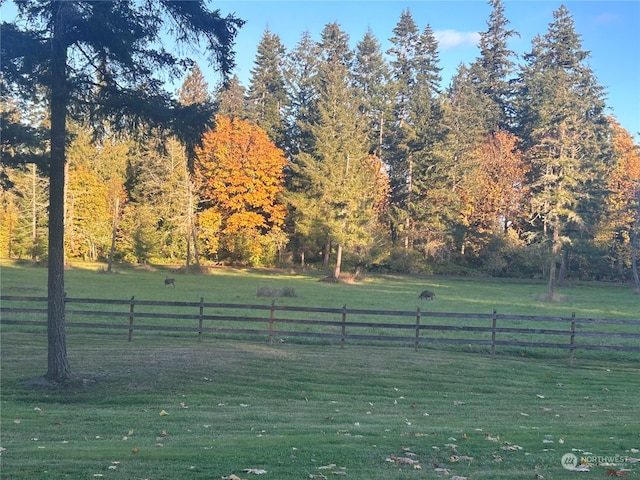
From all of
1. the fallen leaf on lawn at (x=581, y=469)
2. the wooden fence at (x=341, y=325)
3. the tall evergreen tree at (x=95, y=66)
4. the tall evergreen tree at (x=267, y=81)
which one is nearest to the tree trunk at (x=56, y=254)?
the tall evergreen tree at (x=95, y=66)

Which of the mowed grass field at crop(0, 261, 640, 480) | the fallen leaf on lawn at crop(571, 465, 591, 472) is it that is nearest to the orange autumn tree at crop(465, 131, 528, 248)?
the mowed grass field at crop(0, 261, 640, 480)

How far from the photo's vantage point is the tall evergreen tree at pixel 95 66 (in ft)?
34.4

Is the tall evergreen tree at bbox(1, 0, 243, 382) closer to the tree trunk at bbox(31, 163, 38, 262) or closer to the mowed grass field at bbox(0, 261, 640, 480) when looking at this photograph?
the mowed grass field at bbox(0, 261, 640, 480)

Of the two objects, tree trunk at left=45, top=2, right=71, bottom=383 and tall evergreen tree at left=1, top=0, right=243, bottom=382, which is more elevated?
tall evergreen tree at left=1, top=0, right=243, bottom=382

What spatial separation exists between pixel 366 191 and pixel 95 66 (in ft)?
136

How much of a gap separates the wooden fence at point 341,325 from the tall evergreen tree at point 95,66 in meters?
4.96

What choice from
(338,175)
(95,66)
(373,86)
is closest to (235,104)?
(373,86)

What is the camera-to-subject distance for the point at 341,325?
1692 centimetres

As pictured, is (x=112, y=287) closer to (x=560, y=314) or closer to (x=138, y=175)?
(x=560, y=314)

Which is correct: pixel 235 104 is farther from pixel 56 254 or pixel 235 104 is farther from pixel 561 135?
pixel 56 254

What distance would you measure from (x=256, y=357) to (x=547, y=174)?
33810 millimetres

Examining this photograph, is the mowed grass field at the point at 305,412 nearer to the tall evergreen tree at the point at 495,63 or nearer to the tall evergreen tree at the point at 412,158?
the tall evergreen tree at the point at 412,158

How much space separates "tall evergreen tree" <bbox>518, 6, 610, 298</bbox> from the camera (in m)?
41.5

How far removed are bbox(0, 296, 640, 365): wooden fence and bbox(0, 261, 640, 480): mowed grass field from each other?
0.50 meters
